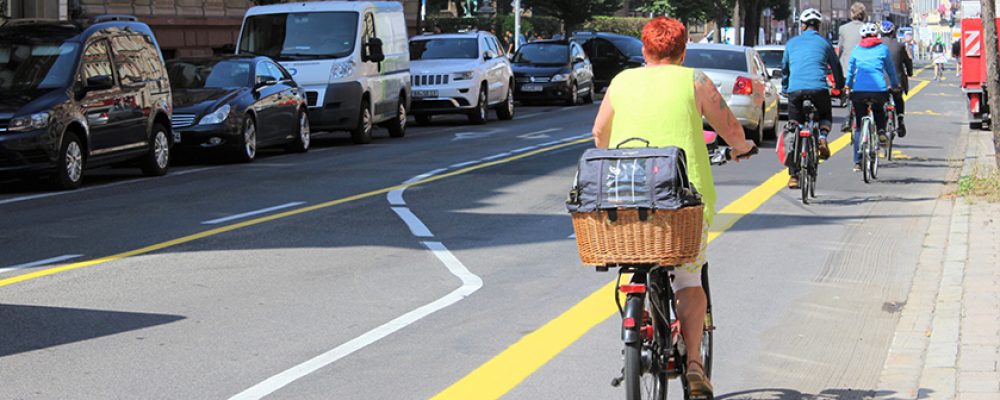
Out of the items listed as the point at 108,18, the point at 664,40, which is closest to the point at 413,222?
the point at 108,18

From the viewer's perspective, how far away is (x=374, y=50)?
2477 centimetres

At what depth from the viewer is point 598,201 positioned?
527 centimetres

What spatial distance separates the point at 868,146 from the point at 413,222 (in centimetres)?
575

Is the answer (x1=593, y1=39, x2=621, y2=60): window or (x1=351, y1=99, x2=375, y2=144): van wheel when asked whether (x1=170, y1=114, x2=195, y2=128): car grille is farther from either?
(x1=593, y1=39, x2=621, y2=60): window

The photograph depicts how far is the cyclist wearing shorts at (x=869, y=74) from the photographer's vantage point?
17062 millimetres

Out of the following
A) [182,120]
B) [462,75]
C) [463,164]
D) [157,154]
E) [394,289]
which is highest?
[462,75]

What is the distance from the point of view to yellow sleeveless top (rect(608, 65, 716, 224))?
18.5ft

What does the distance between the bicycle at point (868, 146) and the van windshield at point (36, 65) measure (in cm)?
835

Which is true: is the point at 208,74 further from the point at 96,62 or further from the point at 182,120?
the point at 96,62

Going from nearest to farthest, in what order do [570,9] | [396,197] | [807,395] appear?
1. [807,395]
2. [396,197]
3. [570,9]

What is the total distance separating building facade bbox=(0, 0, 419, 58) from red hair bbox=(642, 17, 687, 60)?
30.7 metres

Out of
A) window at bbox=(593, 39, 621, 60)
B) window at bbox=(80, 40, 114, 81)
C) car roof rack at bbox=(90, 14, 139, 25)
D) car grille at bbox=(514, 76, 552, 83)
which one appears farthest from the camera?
window at bbox=(593, 39, 621, 60)

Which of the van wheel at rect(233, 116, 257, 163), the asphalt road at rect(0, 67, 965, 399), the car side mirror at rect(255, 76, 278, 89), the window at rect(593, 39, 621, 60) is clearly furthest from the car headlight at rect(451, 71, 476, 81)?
the window at rect(593, 39, 621, 60)

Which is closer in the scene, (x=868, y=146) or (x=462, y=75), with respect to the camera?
(x=868, y=146)
